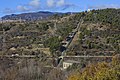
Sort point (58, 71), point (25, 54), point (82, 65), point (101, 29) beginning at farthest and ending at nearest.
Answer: point (101, 29) → point (25, 54) → point (82, 65) → point (58, 71)

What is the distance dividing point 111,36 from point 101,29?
18.1 feet

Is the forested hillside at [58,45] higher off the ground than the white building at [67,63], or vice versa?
the forested hillside at [58,45]

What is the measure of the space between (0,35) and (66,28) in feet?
39.2

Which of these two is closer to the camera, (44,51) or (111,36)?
(44,51)

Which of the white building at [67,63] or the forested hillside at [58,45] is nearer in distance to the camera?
the forested hillside at [58,45]

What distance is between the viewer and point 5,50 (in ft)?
200

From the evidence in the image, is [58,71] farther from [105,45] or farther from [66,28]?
[66,28]

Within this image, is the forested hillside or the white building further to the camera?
the white building

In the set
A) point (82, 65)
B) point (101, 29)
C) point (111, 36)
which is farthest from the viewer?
point (101, 29)

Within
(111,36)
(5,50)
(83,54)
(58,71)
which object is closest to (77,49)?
(83,54)

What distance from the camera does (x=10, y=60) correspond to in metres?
53.7

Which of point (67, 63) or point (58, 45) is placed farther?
point (58, 45)

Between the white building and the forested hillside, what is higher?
the forested hillside

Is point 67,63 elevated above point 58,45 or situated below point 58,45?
below
